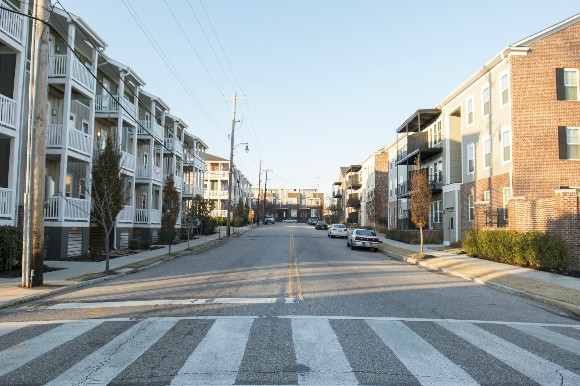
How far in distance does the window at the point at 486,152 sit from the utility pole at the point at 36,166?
21.9 meters

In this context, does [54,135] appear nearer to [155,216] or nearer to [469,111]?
[155,216]

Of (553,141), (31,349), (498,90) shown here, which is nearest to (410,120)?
(498,90)

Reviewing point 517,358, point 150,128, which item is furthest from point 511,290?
point 150,128

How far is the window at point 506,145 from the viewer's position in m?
22.2

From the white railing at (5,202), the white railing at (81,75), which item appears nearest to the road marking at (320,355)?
the white railing at (5,202)

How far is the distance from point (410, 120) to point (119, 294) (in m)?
29.1

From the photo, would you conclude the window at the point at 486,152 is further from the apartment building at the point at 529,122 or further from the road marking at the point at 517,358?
the road marking at the point at 517,358

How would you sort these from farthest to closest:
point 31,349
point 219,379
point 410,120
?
point 410,120 → point 31,349 → point 219,379

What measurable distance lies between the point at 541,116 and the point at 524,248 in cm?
869

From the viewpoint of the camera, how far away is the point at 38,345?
6.12 meters

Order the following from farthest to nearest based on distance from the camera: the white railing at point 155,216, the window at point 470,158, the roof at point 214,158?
the roof at point 214,158 → the white railing at point 155,216 → the window at point 470,158

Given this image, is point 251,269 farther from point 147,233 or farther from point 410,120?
point 410,120

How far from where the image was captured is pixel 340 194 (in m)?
89.2

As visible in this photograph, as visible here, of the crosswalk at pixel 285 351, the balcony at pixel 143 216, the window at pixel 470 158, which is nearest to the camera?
the crosswalk at pixel 285 351
